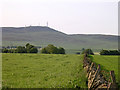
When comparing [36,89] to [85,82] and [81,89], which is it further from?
[85,82]

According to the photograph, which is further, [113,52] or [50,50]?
[113,52]

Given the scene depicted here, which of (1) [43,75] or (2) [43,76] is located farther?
(1) [43,75]

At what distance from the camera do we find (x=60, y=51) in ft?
337

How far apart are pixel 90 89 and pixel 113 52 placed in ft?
328

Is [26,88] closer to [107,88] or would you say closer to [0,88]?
[0,88]

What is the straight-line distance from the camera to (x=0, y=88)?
10.9m

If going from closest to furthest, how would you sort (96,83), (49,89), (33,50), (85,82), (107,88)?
(107,88) < (96,83) < (49,89) < (85,82) < (33,50)


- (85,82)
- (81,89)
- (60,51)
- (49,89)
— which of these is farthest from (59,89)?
(60,51)

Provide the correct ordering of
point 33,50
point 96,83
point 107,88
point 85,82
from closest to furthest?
point 107,88 < point 96,83 < point 85,82 < point 33,50

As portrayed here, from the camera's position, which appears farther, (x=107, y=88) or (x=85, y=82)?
(x=85, y=82)

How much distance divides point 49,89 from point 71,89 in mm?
1152

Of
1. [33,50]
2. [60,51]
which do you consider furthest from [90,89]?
[60,51]

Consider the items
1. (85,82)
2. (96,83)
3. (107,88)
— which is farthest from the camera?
(85,82)

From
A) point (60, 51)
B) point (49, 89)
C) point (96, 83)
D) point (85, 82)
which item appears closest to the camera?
point (96, 83)
